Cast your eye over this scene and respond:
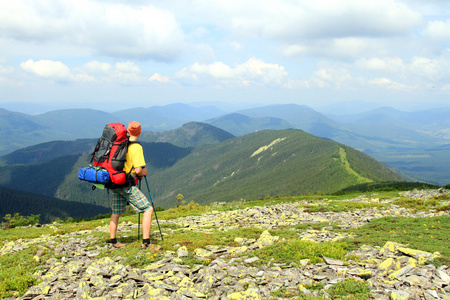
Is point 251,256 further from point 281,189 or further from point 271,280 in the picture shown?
point 281,189

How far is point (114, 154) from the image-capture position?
1138 centimetres

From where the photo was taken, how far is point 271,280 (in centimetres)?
906

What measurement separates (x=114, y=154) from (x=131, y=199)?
2210 mm

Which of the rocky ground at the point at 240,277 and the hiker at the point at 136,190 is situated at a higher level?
the hiker at the point at 136,190

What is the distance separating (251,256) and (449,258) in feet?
23.2

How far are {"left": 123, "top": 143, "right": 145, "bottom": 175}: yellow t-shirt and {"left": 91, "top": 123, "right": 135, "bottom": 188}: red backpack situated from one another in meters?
0.22

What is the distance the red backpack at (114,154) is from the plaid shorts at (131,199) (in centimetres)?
47

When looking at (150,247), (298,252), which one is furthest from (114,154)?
(298,252)

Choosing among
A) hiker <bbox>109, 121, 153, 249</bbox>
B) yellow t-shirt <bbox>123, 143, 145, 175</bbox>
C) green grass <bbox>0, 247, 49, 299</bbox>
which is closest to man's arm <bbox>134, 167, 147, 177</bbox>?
hiker <bbox>109, 121, 153, 249</bbox>

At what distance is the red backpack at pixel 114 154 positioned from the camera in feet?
37.6

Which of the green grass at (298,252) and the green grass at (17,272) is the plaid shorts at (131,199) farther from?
the green grass at (298,252)

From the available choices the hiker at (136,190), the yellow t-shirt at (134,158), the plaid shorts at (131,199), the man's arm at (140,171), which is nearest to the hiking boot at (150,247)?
the hiker at (136,190)

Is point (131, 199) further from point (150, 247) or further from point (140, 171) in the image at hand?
point (150, 247)

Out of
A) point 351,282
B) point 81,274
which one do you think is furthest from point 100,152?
point 351,282
